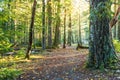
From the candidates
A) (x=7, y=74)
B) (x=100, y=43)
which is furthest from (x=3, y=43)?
(x=100, y=43)

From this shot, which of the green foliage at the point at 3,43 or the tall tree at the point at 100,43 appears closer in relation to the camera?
the green foliage at the point at 3,43

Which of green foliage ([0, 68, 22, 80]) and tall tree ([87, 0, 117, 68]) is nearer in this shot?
green foliage ([0, 68, 22, 80])

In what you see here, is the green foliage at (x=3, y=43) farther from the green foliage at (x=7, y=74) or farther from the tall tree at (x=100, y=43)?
the tall tree at (x=100, y=43)

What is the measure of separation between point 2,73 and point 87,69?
5264 millimetres

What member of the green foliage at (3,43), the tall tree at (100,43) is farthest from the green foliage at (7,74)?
the tall tree at (100,43)

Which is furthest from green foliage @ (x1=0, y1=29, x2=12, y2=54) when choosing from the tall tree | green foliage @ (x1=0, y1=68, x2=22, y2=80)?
the tall tree

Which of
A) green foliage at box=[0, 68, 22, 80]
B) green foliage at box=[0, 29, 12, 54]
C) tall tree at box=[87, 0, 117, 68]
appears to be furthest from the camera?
tall tree at box=[87, 0, 117, 68]

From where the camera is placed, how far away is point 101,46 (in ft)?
35.9

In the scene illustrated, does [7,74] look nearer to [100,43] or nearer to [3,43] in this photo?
[3,43]

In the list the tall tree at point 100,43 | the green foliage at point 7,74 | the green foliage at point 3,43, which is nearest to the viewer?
the green foliage at point 7,74

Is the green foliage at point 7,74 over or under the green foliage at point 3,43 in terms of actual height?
under

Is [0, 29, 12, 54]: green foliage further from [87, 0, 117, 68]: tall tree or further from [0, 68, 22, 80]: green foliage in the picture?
[87, 0, 117, 68]: tall tree

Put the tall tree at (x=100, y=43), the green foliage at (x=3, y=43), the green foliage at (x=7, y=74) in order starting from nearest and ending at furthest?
the green foliage at (x=7, y=74)
the green foliage at (x=3, y=43)
the tall tree at (x=100, y=43)

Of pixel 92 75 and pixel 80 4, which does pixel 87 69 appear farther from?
pixel 80 4
